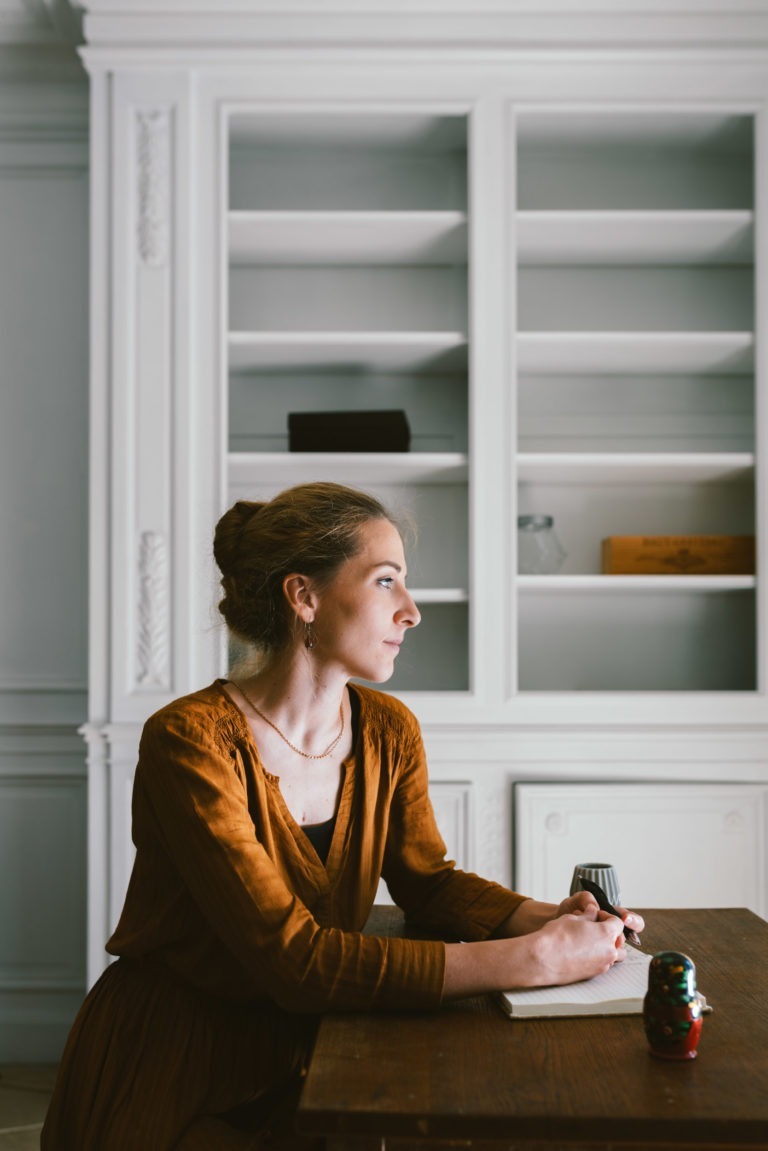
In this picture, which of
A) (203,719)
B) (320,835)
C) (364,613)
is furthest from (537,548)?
(203,719)

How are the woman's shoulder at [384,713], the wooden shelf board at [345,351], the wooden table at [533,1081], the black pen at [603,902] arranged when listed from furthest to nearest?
the wooden shelf board at [345,351]
the woman's shoulder at [384,713]
the black pen at [603,902]
the wooden table at [533,1081]

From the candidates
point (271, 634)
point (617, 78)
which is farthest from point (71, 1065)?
point (617, 78)

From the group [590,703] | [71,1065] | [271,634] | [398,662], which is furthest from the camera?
[398,662]

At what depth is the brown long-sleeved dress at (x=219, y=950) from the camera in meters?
1.24

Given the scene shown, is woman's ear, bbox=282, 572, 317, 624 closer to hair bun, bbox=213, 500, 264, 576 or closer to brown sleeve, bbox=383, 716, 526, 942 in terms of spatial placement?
hair bun, bbox=213, 500, 264, 576

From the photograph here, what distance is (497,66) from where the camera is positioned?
274cm

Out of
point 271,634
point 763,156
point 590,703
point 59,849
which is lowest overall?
point 59,849

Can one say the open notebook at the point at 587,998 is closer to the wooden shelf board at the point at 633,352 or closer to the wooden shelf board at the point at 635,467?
the wooden shelf board at the point at 635,467

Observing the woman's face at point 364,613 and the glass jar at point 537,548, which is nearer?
the woman's face at point 364,613

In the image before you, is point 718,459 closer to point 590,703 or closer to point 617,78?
point 590,703

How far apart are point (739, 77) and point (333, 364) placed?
1334 mm

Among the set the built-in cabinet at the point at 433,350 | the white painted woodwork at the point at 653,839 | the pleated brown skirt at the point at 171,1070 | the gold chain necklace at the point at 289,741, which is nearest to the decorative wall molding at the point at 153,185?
the built-in cabinet at the point at 433,350

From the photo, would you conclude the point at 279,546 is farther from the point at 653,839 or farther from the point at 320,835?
the point at 653,839

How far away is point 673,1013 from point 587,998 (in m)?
0.18
